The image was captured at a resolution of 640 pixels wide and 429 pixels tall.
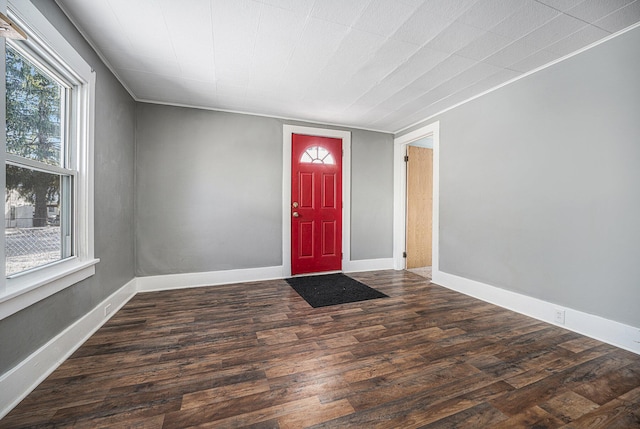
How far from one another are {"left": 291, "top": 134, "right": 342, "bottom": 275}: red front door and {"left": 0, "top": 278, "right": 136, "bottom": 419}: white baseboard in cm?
244

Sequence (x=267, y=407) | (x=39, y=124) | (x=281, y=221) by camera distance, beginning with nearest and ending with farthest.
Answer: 1. (x=267, y=407)
2. (x=39, y=124)
3. (x=281, y=221)

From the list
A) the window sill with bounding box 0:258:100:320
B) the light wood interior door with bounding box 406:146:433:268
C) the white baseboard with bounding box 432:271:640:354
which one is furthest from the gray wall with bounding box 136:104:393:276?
the white baseboard with bounding box 432:271:640:354

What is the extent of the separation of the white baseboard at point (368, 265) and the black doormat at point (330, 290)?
0.35 meters

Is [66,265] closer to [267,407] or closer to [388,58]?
[267,407]

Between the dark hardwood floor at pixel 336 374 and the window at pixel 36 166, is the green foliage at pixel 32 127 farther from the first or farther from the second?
the dark hardwood floor at pixel 336 374

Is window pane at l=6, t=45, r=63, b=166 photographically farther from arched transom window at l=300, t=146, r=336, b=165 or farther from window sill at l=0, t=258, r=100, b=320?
arched transom window at l=300, t=146, r=336, b=165

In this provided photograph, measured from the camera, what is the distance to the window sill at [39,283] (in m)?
1.40

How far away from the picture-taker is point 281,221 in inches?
160

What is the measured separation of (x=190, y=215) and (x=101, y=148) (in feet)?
4.43

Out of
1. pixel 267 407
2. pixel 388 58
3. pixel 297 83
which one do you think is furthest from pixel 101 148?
pixel 388 58

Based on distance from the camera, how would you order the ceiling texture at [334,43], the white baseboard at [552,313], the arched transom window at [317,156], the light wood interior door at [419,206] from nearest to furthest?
the ceiling texture at [334,43]
the white baseboard at [552,313]
the arched transom window at [317,156]
the light wood interior door at [419,206]

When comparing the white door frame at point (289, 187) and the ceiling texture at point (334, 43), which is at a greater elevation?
the ceiling texture at point (334, 43)

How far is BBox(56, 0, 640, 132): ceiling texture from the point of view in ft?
6.06

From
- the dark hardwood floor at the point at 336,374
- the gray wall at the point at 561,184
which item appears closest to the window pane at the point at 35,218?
the dark hardwood floor at the point at 336,374
